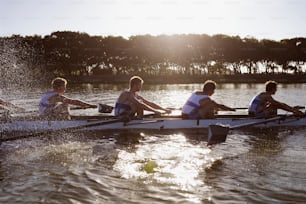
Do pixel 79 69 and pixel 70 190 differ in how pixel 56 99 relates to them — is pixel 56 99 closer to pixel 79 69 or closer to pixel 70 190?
pixel 70 190

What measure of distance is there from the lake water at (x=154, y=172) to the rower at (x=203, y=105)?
4.29 ft

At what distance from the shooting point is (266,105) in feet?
52.5

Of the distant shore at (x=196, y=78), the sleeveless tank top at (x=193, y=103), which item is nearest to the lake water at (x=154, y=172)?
the sleeveless tank top at (x=193, y=103)

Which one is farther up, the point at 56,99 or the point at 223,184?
the point at 56,99

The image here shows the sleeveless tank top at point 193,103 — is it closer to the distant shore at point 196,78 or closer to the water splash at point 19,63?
the water splash at point 19,63

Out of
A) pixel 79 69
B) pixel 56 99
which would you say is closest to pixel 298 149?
pixel 56 99

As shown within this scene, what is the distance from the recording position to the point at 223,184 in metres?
8.40

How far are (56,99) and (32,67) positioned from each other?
67930 mm

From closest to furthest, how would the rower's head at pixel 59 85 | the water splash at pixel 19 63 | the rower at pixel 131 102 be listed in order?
the rower's head at pixel 59 85 → the rower at pixel 131 102 → the water splash at pixel 19 63

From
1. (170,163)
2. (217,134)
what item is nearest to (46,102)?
(170,163)

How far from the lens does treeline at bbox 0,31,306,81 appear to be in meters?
81.4

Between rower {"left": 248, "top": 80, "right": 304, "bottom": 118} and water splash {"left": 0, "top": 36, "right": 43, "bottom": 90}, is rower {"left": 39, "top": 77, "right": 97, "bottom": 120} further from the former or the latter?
water splash {"left": 0, "top": 36, "right": 43, "bottom": 90}

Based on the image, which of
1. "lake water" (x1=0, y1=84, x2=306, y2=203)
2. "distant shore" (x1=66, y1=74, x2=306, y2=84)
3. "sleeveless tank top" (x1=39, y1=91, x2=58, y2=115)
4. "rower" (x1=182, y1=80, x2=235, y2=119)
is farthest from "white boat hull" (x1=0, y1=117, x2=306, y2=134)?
"distant shore" (x1=66, y1=74, x2=306, y2=84)

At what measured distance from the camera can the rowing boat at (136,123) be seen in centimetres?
1380
